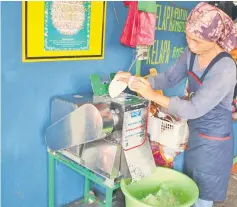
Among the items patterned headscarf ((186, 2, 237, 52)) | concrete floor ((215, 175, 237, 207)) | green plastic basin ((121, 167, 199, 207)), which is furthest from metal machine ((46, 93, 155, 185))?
concrete floor ((215, 175, 237, 207))

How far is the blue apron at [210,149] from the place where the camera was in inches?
60.7

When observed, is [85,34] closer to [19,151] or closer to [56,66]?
[56,66]

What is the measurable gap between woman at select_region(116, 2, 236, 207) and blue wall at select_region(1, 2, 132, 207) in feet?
1.18

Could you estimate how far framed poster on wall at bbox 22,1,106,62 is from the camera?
1481 mm

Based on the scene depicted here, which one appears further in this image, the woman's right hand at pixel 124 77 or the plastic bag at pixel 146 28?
the plastic bag at pixel 146 28

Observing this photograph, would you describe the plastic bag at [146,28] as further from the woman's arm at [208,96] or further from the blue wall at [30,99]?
the woman's arm at [208,96]

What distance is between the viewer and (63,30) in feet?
5.26

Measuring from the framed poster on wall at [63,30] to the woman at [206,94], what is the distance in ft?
1.14

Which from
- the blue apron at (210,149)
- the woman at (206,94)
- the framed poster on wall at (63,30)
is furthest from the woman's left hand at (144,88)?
the framed poster on wall at (63,30)

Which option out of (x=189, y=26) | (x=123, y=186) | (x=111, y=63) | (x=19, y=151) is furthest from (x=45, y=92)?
(x=189, y=26)

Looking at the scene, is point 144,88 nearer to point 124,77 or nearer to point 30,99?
point 124,77

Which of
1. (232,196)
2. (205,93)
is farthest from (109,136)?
(232,196)

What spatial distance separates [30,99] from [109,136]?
47 centimetres

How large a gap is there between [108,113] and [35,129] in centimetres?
53
